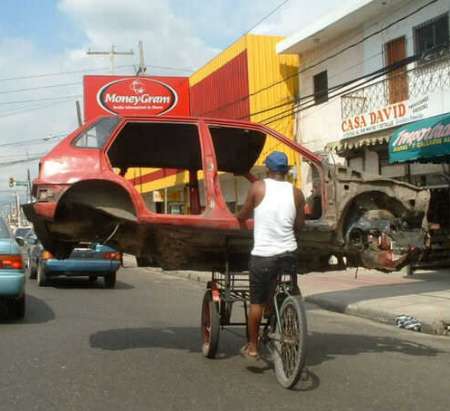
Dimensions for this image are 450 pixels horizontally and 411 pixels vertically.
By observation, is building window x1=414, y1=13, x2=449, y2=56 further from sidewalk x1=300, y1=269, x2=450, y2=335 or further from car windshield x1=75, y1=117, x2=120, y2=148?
car windshield x1=75, y1=117, x2=120, y2=148

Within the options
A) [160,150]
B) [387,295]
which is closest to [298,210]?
[160,150]

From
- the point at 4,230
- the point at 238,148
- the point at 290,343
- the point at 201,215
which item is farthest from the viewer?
the point at 4,230

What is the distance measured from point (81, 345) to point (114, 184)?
6.71 ft

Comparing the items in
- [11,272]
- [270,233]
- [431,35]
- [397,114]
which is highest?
[431,35]

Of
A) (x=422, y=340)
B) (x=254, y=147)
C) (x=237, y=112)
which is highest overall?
(x=237, y=112)

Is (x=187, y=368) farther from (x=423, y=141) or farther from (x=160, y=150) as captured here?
(x=423, y=141)

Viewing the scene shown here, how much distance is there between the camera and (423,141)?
41.6 ft

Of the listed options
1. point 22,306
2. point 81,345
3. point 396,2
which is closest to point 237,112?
point 396,2

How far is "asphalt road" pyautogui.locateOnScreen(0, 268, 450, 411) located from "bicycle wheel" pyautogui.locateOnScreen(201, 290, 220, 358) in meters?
0.11

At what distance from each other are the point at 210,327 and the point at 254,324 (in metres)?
0.75

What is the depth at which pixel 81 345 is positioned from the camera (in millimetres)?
7047

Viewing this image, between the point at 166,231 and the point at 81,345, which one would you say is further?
the point at 81,345

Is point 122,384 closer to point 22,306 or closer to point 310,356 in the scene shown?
point 310,356

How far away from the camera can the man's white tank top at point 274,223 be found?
5.52 m
